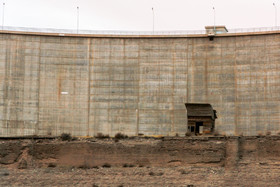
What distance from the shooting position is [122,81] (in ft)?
191

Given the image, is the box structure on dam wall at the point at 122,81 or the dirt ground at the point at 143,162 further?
the box structure on dam wall at the point at 122,81

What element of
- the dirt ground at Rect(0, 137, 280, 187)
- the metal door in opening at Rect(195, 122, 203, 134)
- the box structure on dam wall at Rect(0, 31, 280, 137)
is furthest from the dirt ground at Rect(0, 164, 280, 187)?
the box structure on dam wall at Rect(0, 31, 280, 137)

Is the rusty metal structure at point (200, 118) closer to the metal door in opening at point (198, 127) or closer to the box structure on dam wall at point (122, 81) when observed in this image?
the metal door in opening at point (198, 127)

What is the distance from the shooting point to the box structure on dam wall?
56531mm

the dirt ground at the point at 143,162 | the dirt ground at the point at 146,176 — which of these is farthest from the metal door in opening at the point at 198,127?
the dirt ground at the point at 146,176

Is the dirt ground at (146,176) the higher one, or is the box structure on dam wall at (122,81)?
the box structure on dam wall at (122,81)

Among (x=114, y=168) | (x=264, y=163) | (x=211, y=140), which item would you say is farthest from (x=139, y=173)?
(x=264, y=163)

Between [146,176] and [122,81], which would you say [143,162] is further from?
[122,81]

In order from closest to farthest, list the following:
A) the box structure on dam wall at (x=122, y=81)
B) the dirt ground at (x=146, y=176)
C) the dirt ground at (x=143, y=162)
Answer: the dirt ground at (x=146, y=176) < the dirt ground at (x=143, y=162) < the box structure on dam wall at (x=122, y=81)

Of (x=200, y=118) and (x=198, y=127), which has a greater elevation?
(x=200, y=118)

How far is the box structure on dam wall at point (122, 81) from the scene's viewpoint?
185 ft

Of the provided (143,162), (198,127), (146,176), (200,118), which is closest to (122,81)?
(200,118)

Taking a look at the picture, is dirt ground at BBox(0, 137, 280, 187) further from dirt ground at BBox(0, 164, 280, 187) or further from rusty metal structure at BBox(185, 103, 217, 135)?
rusty metal structure at BBox(185, 103, 217, 135)

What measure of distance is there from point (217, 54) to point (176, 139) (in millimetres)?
19690
